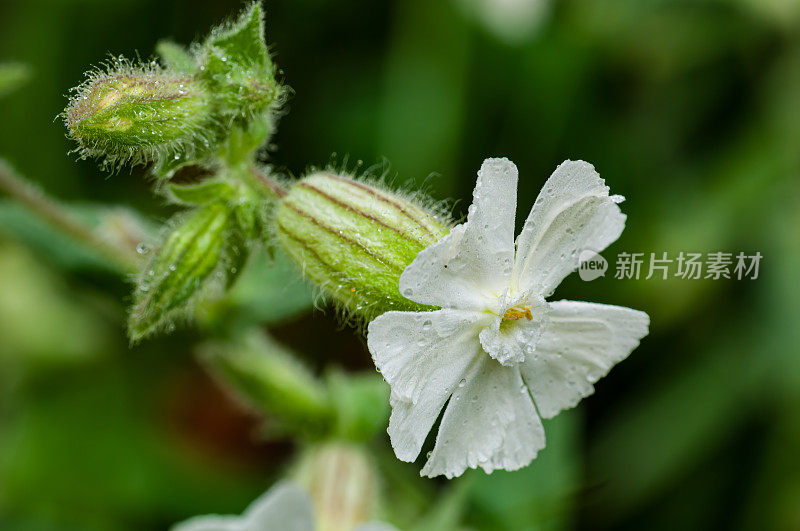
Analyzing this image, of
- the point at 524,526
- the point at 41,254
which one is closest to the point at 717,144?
the point at 524,526

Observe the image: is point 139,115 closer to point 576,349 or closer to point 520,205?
point 576,349

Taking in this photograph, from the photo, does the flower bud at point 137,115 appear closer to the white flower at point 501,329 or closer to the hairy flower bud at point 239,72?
the hairy flower bud at point 239,72

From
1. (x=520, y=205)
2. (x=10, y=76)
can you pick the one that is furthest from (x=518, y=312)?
(x=520, y=205)

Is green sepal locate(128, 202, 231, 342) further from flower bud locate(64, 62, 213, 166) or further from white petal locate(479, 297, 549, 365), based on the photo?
white petal locate(479, 297, 549, 365)

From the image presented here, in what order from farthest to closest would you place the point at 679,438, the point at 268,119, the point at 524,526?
the point at 679,438
the point at 524,526
the point at 268,119

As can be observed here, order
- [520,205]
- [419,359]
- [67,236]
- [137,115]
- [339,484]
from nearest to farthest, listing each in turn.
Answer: [419,359] < [137,115] < [339,484] < [67,236] < [520,205]

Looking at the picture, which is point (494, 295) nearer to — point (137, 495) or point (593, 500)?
point (593, 500)

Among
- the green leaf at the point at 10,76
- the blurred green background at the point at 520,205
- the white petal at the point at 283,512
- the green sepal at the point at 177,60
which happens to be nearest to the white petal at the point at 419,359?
the white petal at the point at 283,512
